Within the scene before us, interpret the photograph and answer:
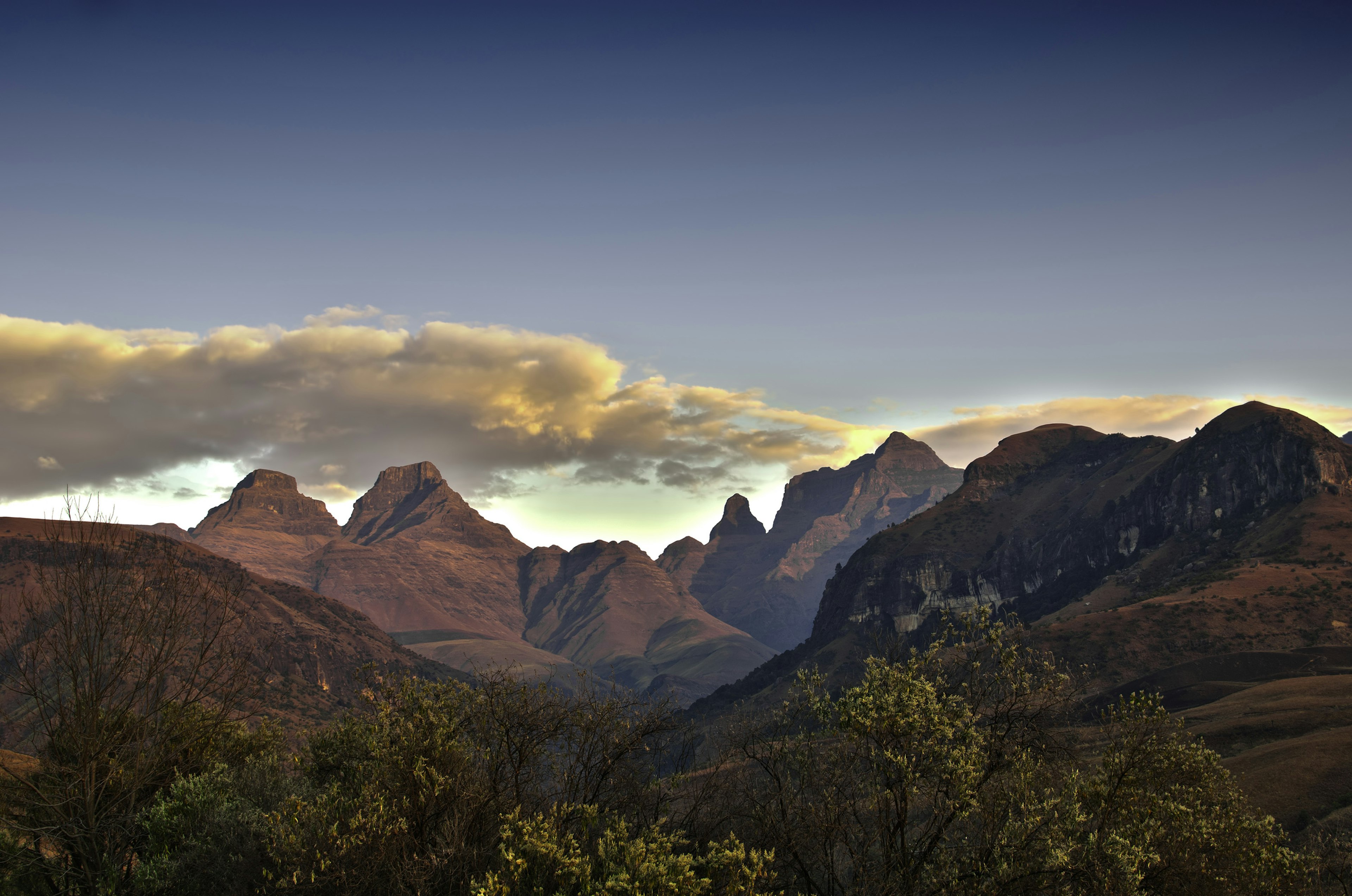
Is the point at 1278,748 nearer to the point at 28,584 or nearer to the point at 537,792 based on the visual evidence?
the point at 537,792

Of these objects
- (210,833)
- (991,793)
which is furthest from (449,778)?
(991,793)

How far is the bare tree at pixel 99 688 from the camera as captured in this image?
25062 mm

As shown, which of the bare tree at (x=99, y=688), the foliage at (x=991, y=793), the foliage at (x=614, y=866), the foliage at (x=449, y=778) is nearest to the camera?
the foliage at (x=614, y=866)

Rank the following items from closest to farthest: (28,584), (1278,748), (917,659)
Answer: (917,659)
(1278,748)
(28,584)

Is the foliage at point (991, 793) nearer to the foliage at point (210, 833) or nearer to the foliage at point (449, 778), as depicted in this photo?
the foliage at point (449, 778)

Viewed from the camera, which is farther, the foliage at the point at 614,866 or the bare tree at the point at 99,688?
the bare tree at the point at 99,688

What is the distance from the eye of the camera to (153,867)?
26.8 m

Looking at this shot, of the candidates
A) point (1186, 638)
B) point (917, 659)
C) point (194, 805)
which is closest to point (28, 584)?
point (194, 805)

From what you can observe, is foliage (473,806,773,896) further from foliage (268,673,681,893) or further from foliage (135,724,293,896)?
foliage (135,724,293,896)

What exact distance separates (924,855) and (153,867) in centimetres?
2517

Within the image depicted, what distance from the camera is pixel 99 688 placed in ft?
82.8

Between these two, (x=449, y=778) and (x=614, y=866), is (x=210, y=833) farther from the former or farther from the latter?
(x=614, y=866)

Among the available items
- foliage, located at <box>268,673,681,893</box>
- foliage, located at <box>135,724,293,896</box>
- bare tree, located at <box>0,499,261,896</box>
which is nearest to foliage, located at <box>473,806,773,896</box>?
foliage, located at <box>268,673,681,893</box>

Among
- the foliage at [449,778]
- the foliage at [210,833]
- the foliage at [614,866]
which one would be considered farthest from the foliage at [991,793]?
the foliage at [210,833]
